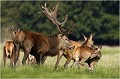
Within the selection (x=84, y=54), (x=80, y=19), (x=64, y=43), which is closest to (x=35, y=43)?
(x=84, y=54)

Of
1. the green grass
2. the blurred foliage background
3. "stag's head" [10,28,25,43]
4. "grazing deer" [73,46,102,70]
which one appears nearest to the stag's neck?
"grazing deer" [73,46,102,70]

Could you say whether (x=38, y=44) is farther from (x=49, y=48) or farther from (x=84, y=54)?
(x=84, y=54)

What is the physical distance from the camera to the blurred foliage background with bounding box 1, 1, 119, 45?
2039 inches

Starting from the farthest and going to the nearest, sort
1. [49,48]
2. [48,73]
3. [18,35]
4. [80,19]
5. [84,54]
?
[80,19]
[84,54]
[49,48]
[18,35]
[48,73]

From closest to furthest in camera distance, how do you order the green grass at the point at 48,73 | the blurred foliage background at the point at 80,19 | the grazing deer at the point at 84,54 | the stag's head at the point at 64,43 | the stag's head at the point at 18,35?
the green grass at the point at 48,73, the stag's head at the point at 18,35, the grazing deer at the point at 84,54, the stag's head at the point at 64,43, the blurred foliage background at the point at 80,19

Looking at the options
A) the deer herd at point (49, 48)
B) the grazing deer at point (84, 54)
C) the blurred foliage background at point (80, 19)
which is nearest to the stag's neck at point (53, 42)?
the deer herd at point (49, 48)

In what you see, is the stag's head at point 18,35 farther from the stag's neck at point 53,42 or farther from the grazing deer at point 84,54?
the grazing deer at point 84,54

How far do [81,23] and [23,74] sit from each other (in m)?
42.3

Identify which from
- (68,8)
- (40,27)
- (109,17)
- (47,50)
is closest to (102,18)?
(109,17)

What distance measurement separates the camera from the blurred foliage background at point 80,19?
51781 mm

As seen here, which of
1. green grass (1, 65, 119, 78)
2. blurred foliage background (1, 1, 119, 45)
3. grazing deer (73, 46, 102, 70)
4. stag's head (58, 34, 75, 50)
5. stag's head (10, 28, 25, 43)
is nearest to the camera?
green grass (1, 65, 119, 78)

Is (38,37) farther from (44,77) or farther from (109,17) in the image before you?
(109,17)

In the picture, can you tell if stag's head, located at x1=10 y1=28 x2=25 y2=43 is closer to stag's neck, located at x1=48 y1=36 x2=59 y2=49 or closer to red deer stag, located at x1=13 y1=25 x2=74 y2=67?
red deer stag, located at x1=13 y1=25 x2=74 y2=67

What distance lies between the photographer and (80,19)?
52375mm
